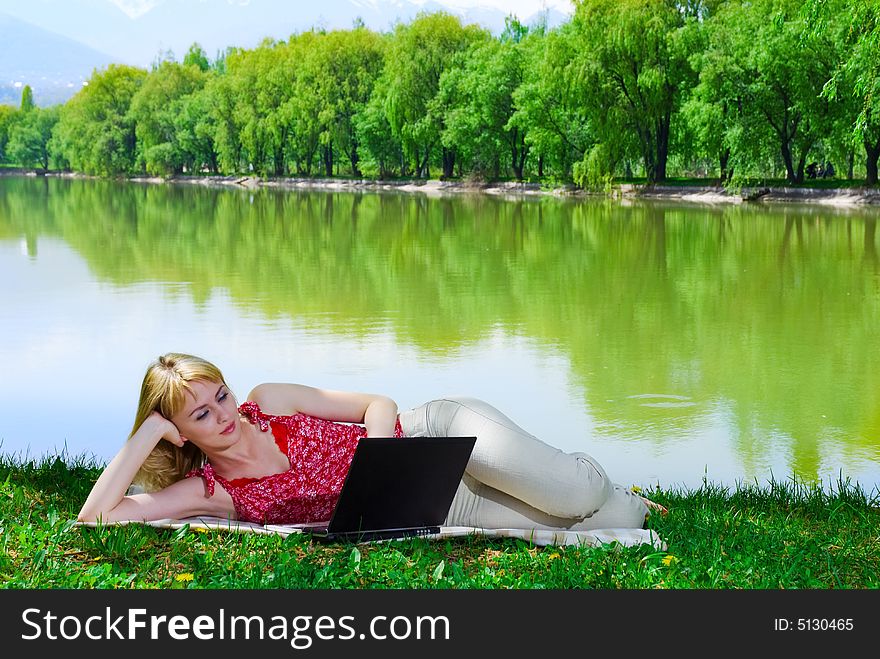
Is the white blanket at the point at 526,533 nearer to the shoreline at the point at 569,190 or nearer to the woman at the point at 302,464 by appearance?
the woman at the point at 302,464

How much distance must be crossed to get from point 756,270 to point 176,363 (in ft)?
48.0

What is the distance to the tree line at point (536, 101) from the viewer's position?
36.5m

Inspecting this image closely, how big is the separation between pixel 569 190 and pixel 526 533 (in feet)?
145

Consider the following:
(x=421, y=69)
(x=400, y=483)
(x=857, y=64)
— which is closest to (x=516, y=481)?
(x=400, y=483)

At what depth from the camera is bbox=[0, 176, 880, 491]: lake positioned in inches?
285

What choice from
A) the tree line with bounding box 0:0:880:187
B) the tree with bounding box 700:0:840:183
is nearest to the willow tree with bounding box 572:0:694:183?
the tree line with bounding box 0:0:880:187

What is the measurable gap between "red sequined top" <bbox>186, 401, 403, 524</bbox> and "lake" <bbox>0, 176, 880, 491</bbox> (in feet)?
8.57

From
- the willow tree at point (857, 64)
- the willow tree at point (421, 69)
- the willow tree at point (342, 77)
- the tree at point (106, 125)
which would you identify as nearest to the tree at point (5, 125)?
the tree at point (106, 125)

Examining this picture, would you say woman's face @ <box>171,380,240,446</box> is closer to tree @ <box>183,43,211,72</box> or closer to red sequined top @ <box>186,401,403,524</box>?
red sequined top @ <box>186,401,403,524</box>

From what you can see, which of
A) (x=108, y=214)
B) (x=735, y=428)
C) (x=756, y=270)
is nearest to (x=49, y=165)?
(x=108, y=214)

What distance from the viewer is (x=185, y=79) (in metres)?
80.5

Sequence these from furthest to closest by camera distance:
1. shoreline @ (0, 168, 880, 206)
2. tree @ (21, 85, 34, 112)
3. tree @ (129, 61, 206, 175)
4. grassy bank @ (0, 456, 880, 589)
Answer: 1. tree @ (21, 85, 34, 112)
2. tree @ (129, 61, 206, 175)
3. shoreline @ (0, 168, 880, 206)
4. grassy bank @ (0, 456, 880, 589)

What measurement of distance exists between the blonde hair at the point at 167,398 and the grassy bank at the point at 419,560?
219 millimetres

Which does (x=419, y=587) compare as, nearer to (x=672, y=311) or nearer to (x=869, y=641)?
(x=869, y=641)
